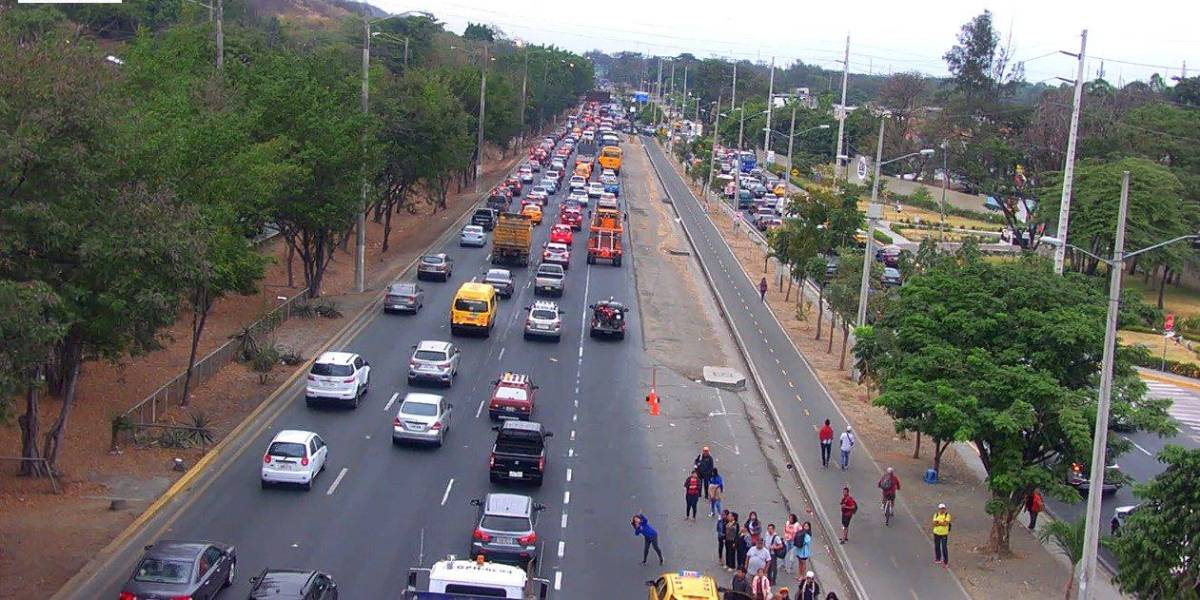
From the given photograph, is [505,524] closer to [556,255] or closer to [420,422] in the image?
[420,422]

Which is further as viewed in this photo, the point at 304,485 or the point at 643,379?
the point at 643,379

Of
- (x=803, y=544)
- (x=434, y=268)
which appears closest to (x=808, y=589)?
(x=803, y=544)

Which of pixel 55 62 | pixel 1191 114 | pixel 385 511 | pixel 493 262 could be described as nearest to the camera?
pixel 55 62

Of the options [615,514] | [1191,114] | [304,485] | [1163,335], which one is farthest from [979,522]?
[1191,114]

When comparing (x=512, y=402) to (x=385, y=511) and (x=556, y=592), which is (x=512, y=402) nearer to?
(x=385, y=511)

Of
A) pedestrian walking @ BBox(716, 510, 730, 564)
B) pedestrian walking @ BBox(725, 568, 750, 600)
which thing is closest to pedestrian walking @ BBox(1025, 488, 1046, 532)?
pedestrian walking @ BBox(716, 510, 730, 564)
